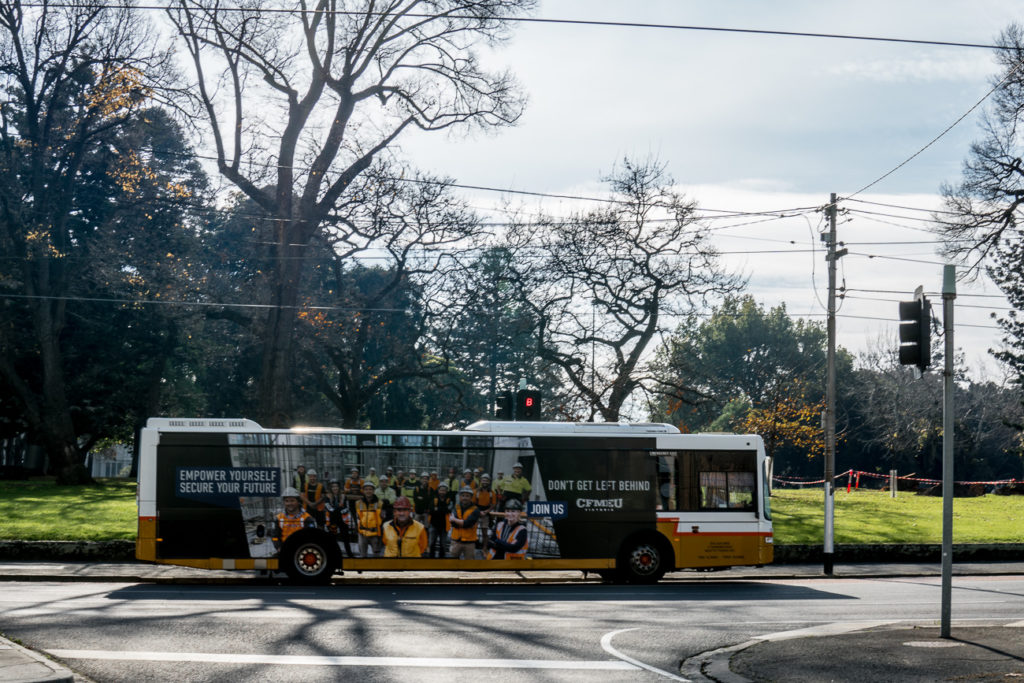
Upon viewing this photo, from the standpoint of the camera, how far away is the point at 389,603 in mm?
16078

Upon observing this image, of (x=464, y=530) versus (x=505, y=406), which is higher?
(x=505, y=406)

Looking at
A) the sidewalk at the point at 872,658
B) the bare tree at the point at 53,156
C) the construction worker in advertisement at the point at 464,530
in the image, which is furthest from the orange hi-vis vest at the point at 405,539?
the bare tree at the point at 53,156

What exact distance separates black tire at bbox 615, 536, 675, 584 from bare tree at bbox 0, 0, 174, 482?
24139mm

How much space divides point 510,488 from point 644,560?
9.24 ft

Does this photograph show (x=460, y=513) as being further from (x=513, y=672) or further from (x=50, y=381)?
(x=50, y=381)

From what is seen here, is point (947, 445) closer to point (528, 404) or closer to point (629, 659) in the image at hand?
point (629, 659)

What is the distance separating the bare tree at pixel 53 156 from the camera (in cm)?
3784

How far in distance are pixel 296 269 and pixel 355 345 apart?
8077mm

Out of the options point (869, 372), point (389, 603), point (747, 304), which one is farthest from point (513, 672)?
point (747, 304)

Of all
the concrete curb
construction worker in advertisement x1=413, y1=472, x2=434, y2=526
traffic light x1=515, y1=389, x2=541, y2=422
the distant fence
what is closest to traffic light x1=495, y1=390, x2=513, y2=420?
traffic light x1=515, y1=389, x2=541, y2=422

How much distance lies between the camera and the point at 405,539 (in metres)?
19.9

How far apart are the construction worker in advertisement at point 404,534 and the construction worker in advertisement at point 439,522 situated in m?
0.17

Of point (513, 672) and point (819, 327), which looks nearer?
point (513, 672)

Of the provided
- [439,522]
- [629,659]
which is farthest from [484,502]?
[629,659]
